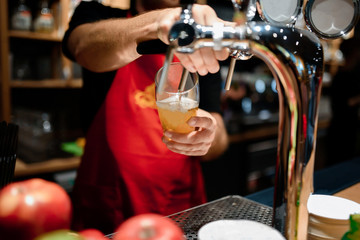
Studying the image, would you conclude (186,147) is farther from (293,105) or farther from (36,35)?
(36,35)

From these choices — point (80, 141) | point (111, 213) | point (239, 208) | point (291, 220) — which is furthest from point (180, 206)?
point (80, 141)

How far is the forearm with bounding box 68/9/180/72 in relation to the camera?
33.1 inches

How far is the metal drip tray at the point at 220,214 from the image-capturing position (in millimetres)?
819

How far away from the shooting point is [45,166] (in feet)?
7.80

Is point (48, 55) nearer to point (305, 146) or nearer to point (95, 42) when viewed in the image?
point (95, 42)

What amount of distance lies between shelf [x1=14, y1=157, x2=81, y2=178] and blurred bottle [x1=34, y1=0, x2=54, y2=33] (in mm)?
966

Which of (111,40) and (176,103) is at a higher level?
(111,40)

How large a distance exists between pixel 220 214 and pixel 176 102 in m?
0.31

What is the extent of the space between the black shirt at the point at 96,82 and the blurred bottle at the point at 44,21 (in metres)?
1.14

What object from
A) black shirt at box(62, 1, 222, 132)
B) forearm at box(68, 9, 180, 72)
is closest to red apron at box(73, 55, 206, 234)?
black shirt at box(62, 1, 222, 132)

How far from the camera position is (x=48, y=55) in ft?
9.12

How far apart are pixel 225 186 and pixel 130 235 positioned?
10.1ft

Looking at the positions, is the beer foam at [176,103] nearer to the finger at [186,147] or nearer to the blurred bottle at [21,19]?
the finger at [186,147]

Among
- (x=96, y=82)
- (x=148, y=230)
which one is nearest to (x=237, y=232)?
(x=148, y=230)
